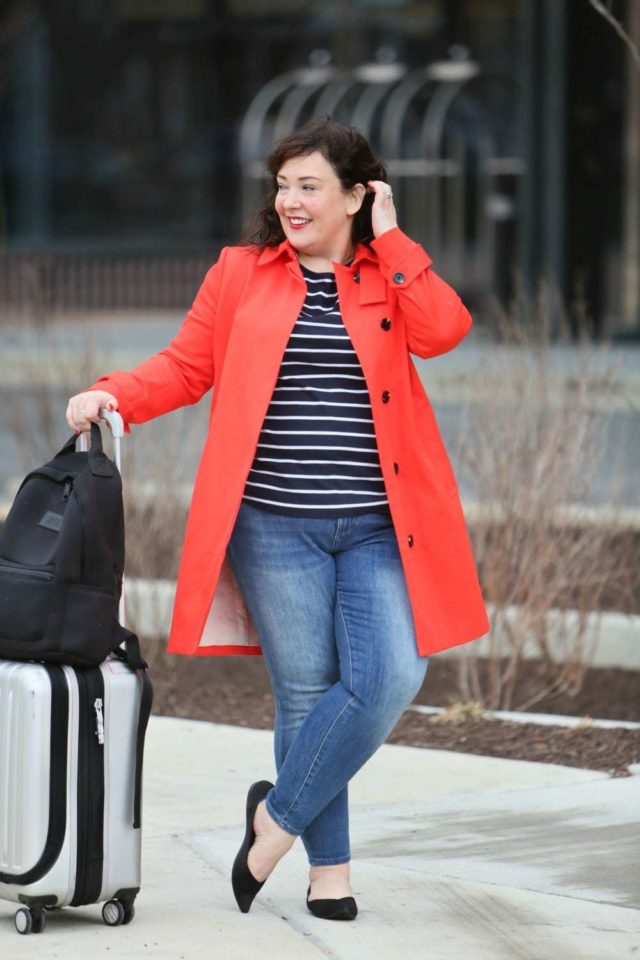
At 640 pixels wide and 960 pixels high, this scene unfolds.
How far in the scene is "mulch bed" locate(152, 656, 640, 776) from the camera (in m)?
5.41

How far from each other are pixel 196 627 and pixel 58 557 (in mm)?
338

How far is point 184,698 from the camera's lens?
625cm

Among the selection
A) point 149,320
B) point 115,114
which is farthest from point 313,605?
point 115,114

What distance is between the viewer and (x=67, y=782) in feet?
11.9

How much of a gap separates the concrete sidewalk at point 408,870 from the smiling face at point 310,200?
4.71 feet

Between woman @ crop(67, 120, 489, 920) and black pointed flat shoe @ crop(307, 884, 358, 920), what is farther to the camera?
black pointed flat shoe @ crop(307, 884, 358, 920)

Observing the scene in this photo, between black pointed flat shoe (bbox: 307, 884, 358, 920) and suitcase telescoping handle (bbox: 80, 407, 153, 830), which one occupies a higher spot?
suitcase telescoping handle (bbox: 80, 407, 153, 830)

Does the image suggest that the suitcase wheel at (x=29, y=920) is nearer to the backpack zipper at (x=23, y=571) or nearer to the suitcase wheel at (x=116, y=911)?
the suitcase wheel at (x=116, y=911)

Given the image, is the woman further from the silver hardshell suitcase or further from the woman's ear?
the silver hardshell suitcase

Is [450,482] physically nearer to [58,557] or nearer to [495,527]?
[58,557]

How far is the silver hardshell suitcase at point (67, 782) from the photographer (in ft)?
11.8

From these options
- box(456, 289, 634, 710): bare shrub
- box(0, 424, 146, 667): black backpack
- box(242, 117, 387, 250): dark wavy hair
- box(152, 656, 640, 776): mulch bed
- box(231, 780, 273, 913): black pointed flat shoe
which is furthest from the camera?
box(456, 289, 634, 710): bare shrub

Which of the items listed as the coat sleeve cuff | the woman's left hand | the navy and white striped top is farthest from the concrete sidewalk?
the woman's left hand

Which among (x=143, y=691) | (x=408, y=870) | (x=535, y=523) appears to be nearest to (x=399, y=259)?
(x=143, y=691)
